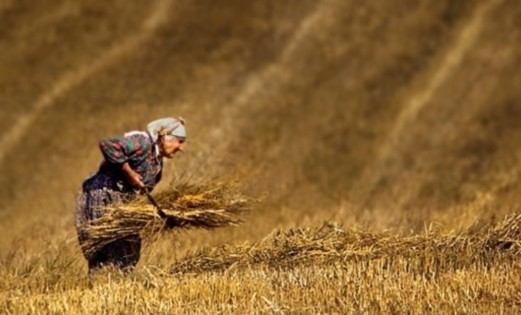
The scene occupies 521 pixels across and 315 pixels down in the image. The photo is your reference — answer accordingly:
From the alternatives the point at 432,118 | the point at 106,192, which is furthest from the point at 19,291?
the point at 432,118

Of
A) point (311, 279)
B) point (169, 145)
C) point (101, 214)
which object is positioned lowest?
point (311, 279)

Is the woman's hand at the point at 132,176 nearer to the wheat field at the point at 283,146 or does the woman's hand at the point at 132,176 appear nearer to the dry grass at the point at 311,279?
the wheat field at the point at 283,146

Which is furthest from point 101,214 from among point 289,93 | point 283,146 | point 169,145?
point 289,93

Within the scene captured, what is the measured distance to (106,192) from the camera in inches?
353

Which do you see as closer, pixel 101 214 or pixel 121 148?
pixel 121 148

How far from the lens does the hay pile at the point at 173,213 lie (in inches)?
345

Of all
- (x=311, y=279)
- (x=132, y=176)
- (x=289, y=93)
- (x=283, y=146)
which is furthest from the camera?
(x=289, y=93)

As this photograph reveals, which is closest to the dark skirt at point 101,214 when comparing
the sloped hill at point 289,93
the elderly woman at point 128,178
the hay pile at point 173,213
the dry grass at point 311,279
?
the elderly woman at point 128,178

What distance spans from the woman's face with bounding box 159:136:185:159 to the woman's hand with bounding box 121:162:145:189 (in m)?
0.27

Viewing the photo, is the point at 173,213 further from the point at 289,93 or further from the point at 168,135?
the point at 289,93

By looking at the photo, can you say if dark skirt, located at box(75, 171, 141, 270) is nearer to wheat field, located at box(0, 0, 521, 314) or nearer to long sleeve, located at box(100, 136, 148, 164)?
wheat field, located at box(0, 0, 521, 314)

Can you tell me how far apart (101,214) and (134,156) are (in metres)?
0.52

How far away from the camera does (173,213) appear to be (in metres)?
8.84

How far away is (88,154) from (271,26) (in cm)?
869
